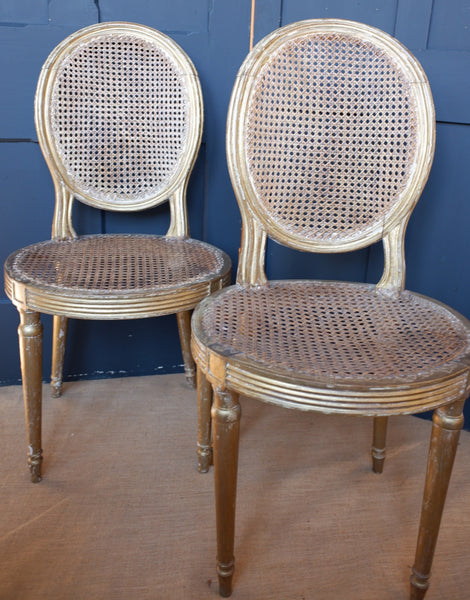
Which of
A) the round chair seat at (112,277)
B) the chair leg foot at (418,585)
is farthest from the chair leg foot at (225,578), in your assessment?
the round chair seat at (112,277)

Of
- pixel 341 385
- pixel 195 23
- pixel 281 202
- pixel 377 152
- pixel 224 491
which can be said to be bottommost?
pixel 224 491

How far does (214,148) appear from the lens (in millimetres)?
1767

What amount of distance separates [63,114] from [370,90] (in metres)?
0.81

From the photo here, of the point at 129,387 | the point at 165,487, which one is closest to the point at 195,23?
the point at 129,387

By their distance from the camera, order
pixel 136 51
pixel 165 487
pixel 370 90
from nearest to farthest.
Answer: pixel 370 90
pixel 165 487
pixel 136 51

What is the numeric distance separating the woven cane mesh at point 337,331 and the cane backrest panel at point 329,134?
0.53 feet

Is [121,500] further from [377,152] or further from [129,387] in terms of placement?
[377,152]

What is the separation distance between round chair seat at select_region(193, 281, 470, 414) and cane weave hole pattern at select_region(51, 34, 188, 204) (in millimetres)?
565

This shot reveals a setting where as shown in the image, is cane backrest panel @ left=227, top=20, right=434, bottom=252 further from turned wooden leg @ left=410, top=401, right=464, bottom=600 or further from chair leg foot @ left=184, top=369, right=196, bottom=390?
chair leg foot @ left=184, top=369, right=196, bottom=390

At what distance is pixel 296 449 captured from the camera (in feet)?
5.28

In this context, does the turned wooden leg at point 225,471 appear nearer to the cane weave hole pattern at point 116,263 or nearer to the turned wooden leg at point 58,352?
the cane weave hole pattern at point 116,263

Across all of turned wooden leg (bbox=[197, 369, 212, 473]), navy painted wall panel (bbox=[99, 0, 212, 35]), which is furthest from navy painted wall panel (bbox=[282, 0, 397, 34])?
turned wooden leg (bbox=[197, 369, 212, 473])

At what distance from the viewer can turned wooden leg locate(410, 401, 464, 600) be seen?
0.97 metres

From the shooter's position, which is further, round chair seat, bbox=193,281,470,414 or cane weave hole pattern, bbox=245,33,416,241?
cane weave hole pattern, bbox=245,33,416,241
